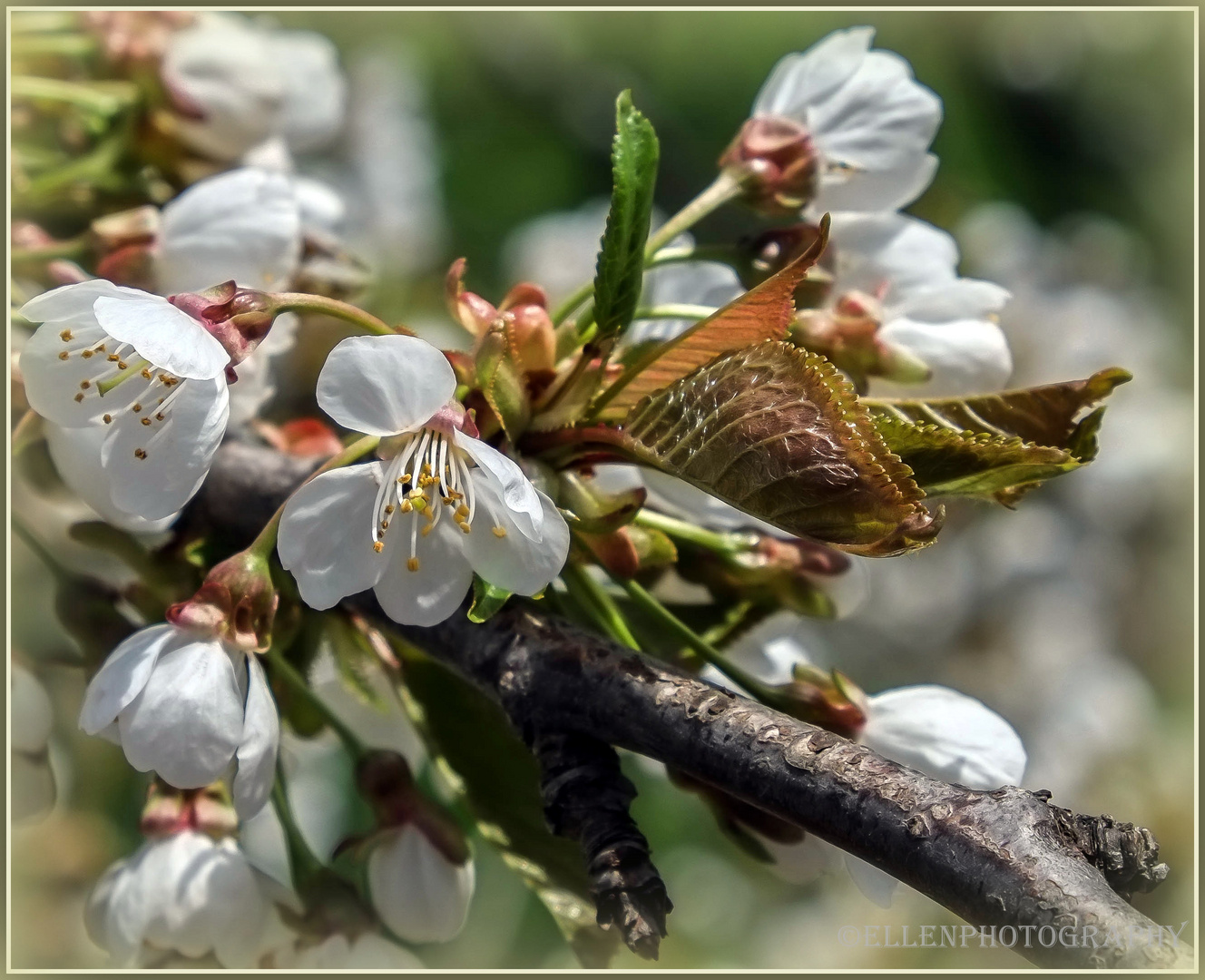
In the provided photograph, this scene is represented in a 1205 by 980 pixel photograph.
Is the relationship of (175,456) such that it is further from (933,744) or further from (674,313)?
(933,744)

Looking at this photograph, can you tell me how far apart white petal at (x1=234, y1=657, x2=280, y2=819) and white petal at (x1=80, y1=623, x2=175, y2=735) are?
0.20 feet

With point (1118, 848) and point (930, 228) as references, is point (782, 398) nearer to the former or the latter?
point (1118, 848)

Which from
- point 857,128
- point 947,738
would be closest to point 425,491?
point 947,738

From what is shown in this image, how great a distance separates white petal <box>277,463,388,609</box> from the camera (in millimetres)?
681

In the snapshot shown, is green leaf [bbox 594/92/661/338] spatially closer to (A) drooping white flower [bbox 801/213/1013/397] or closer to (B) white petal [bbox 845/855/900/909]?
(A) drooping white flower [bbox 801/213/1013/397]

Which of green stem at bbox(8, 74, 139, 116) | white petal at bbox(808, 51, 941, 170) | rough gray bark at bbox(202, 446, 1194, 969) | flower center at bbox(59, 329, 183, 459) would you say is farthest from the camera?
Result: green stem at bbox(8, 74, 139, 116)

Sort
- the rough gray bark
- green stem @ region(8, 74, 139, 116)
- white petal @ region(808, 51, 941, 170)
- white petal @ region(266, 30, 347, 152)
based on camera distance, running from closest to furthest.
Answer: the rough gray bark → white petal @ region(808, 51, 941, 170) → green stem @ region(8, 74, 139, 116) → white petal @ region(266, 30, 347, 152)

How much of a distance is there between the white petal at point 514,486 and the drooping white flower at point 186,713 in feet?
0.74

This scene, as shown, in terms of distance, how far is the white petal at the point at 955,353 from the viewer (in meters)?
0.92

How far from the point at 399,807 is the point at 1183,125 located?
8.97 feet

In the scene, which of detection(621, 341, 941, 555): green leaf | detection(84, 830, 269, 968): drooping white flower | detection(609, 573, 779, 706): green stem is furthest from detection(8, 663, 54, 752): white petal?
detection(621, 341, 941, 555): green leaf

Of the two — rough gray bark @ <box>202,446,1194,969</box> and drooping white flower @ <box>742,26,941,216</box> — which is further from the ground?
drooping white flower @ <box>742,26,941,216</box>

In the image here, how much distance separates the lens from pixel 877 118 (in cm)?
99

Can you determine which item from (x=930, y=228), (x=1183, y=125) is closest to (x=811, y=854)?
(x=930, y=228)
